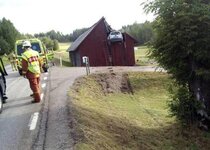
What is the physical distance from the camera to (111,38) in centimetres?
4197

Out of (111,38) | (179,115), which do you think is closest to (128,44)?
(111,38)

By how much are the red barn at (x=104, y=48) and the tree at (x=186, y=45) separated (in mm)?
32901

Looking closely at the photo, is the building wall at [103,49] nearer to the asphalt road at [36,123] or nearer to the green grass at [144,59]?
the green grass at [144,59]

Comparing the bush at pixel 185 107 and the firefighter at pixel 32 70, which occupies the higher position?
the firefighter at pixel 32 70

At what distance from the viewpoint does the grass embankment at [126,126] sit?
27.0 ft

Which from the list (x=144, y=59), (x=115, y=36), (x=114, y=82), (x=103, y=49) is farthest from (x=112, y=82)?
(x=103, y=49)

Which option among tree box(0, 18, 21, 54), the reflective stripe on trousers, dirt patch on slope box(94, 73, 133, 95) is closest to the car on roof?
dirt patch on slope box(94, 73, 133, 95)

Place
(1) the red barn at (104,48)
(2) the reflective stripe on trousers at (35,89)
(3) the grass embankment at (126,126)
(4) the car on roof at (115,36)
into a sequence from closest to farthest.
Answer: (3) the grass embankment at (126,126) < (2) the reflective stripe on trousers at (35,89) < (4) the car on roof at (115,36) < (1) the red barn at (104,48)

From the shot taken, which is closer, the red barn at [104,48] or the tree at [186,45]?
the tree at [186,45]

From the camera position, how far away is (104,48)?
145 feet

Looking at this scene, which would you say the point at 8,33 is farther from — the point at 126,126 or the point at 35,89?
the point at 126,126

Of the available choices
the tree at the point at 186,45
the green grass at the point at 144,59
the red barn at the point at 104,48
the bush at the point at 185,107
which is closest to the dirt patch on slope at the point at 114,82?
the green grass at the point at 144,59

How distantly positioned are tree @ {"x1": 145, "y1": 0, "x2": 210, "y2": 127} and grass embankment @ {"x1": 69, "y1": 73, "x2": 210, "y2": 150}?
87 cm

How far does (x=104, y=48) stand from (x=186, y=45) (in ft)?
113
